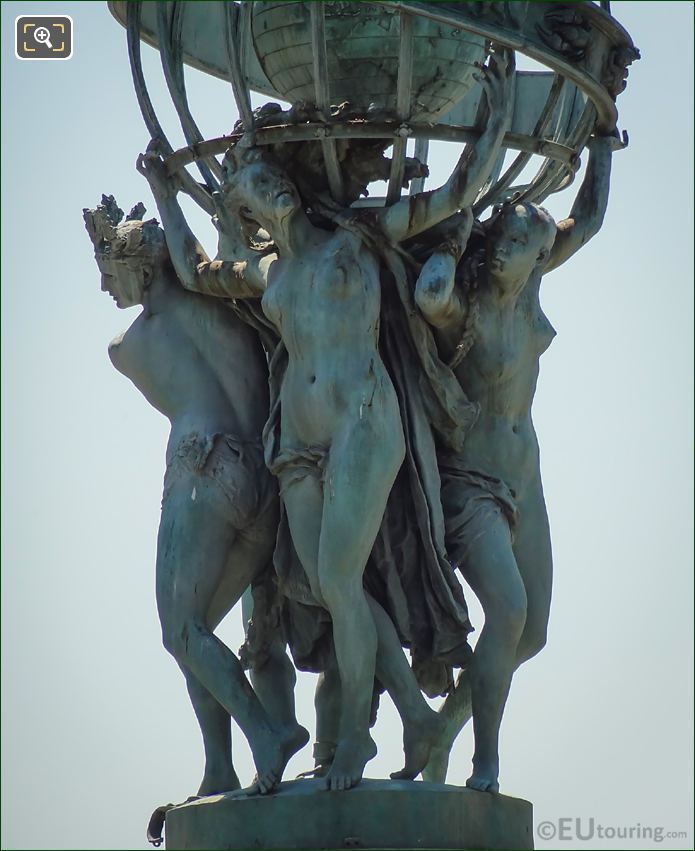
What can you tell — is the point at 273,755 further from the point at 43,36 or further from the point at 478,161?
the point at 43,36

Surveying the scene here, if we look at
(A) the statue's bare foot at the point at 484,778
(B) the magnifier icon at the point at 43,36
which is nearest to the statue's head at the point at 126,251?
(B) the magnifier icon at the point at 43,36

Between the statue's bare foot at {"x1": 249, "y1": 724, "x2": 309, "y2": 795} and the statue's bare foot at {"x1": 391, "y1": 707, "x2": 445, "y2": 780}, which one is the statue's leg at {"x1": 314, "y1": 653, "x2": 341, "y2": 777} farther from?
the statue's bare foot at {"x1": 391, "y1": 707, "x2": 445, "y2": 780}

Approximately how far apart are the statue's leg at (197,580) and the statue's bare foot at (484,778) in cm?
117

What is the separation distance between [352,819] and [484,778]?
3.10ft

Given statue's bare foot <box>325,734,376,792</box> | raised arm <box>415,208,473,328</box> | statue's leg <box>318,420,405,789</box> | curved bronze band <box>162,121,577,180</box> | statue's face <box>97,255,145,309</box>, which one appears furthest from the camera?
statue's face <box>97,255,145,309</box>

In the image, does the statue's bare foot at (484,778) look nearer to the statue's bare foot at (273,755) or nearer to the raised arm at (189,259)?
the statue's bare foot at (273,755)

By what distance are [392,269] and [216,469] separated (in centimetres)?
158

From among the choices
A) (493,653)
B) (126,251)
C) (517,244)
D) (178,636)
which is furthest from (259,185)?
(493,653)

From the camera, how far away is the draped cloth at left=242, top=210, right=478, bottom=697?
51.6 ft

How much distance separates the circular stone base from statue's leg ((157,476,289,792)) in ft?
1.88

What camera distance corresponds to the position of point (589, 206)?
1647 cm

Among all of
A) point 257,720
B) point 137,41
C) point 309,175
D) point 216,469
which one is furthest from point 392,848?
point 137,41

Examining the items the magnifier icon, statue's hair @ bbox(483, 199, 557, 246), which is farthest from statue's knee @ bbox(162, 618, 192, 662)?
the magnifier icon

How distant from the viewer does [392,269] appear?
15820mm
